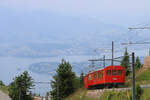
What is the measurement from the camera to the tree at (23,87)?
239 ft

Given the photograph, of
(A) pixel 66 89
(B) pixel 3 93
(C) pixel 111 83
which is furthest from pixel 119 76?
(B) pixel 3 93

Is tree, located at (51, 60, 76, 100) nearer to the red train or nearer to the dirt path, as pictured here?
the red train

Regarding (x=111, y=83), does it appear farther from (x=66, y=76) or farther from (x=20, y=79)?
(x=20, y=79)

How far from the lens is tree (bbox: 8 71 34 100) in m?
72.9

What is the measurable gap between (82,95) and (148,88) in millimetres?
29765

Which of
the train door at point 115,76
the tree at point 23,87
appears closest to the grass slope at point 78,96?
the tree at point 23,87

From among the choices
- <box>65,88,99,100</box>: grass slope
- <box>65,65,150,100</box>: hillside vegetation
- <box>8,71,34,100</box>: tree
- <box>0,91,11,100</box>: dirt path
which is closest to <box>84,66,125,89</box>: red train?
<box>65,65,150,100</box>: hillside vegetation

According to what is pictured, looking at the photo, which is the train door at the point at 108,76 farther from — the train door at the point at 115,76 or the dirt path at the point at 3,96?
the dirt path at the point at 3,96

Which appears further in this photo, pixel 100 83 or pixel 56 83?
pixel 56 83

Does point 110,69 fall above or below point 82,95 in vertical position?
above

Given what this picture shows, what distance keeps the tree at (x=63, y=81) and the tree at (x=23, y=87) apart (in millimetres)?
6867

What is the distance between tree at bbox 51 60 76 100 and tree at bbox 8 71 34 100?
6.87 metres

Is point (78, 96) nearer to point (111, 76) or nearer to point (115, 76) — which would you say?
point (115, 76)

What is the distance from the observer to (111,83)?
5038 cm
